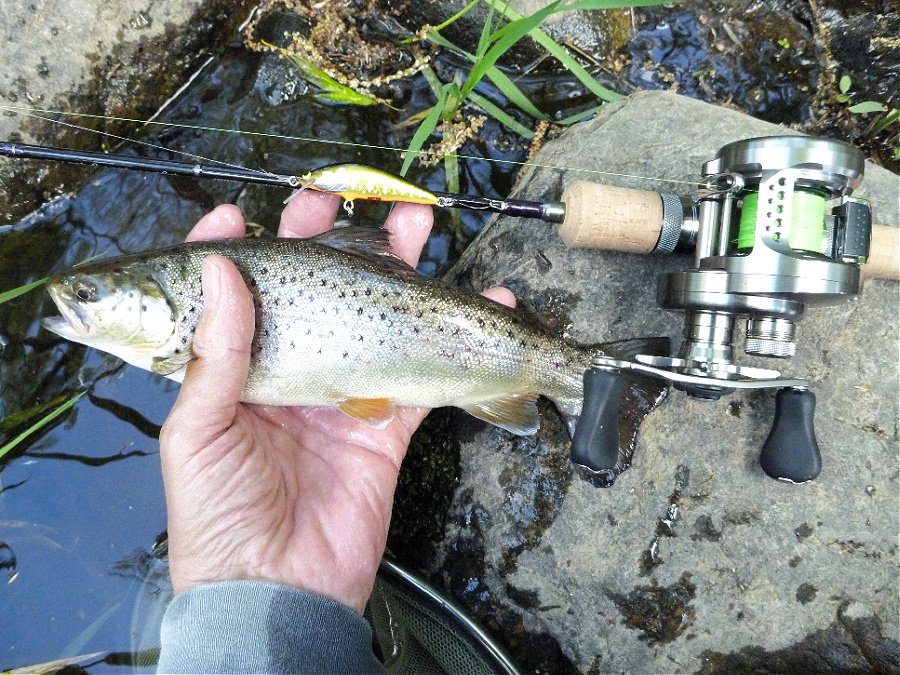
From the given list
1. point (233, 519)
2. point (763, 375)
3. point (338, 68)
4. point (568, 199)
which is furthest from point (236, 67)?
point (763, 375)

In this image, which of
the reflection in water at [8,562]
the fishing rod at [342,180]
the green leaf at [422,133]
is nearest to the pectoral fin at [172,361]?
the fishing rod at [342,180]

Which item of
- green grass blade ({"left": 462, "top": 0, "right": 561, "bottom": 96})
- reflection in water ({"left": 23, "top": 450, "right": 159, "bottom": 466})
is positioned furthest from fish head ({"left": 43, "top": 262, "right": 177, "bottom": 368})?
green grass blade ({"left": 462, "top": 0, "right": 561, "bottom": 96})

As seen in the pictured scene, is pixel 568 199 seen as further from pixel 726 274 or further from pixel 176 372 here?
pixel 176 372

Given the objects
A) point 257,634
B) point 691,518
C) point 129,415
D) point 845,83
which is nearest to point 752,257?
point 691,518

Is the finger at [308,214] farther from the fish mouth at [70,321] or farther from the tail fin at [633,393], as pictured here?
the tail fin at [633,393]

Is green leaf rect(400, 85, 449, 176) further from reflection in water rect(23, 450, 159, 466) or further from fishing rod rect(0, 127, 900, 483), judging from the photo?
reflection in water rect(23, 450, 159, 466)

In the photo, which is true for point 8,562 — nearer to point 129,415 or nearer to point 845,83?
point 129,415
